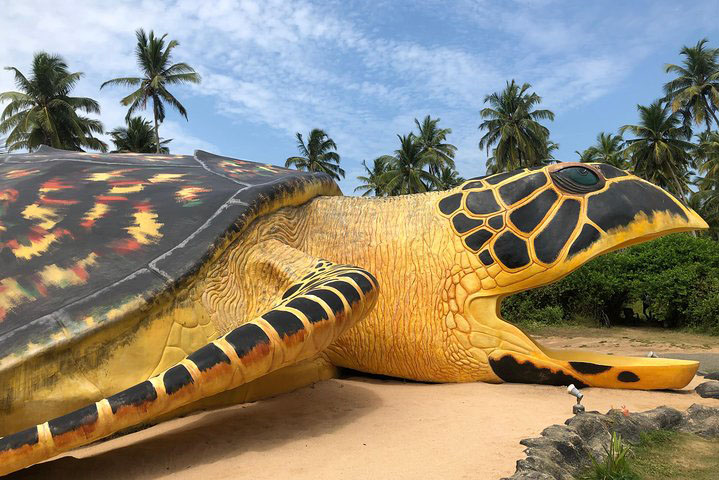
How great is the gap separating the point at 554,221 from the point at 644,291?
36.8 ft

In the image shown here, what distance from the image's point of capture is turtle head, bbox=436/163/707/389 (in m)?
4.04

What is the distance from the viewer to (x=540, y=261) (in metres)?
4.09

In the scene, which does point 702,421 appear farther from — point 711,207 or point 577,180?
point 711,207

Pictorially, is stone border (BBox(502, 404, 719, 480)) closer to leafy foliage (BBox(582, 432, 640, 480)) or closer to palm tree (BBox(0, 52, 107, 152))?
leafy foliage (BBox(582, 432, 640, 480))

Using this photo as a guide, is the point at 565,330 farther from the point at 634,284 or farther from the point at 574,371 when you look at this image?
the point at 574,371

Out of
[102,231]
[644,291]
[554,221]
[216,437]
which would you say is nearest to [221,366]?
[216,437]

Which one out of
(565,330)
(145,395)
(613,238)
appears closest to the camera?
(145,395)

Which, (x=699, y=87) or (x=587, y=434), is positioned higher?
(x=699, y=87)

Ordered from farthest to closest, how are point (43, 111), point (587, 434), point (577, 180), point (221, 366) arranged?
point (43, 111)
point (577, 180)
point (587, 434)
point (221, 366)

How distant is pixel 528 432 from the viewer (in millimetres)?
2820

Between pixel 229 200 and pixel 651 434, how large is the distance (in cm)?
328

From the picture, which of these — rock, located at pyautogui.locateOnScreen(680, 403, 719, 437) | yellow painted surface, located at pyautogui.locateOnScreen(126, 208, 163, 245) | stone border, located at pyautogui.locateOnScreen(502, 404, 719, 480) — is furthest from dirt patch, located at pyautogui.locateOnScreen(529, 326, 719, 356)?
yellow painted surface, located at pyautogui.locateOnScreen(126, 208, 163, 245)

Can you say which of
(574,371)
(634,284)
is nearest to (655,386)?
(574,371)

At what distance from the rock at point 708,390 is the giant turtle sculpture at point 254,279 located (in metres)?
0.26
